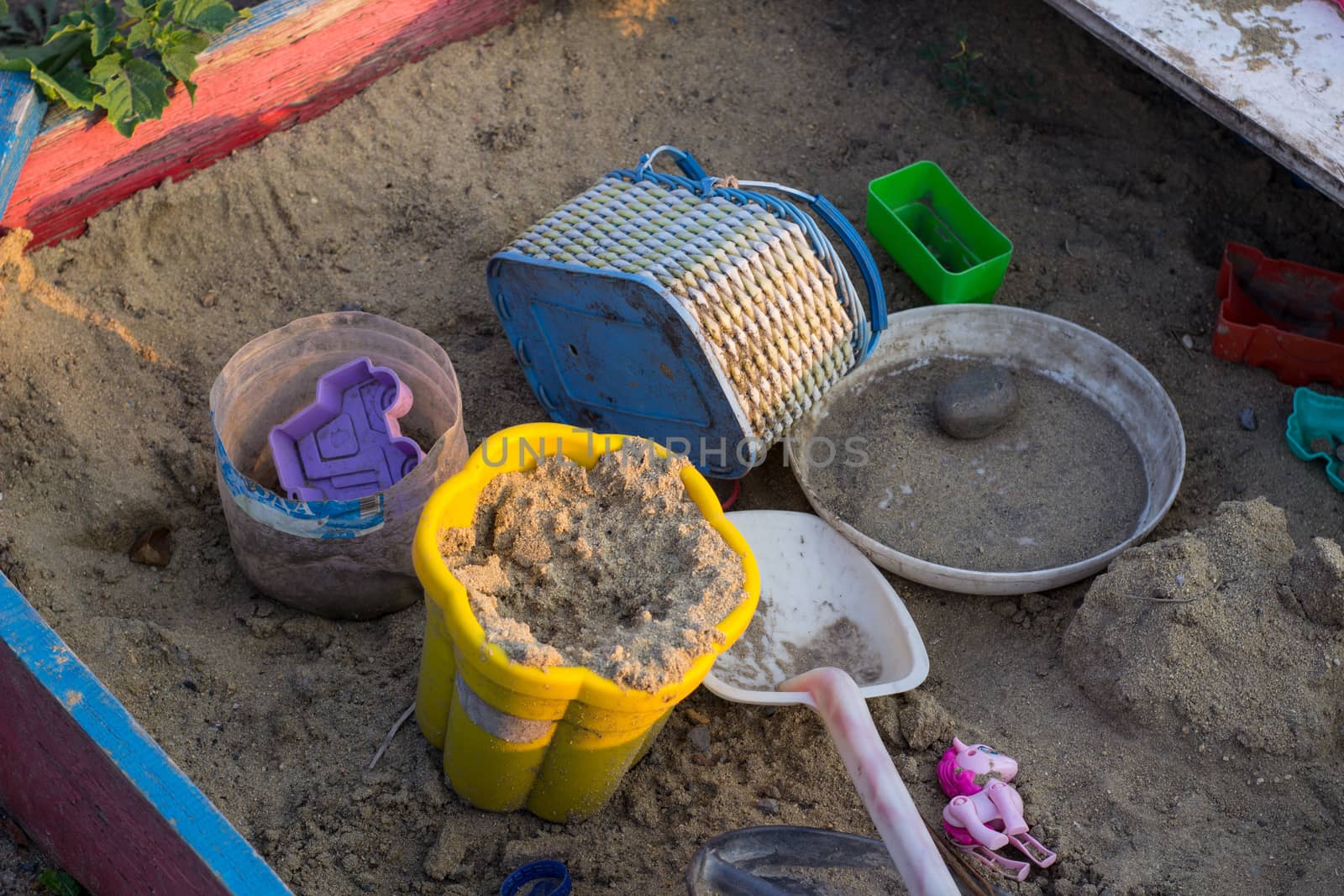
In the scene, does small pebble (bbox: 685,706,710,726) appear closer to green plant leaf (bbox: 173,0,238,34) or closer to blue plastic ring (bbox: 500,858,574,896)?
blue plastic ring (bbox: 500,858,574,896)

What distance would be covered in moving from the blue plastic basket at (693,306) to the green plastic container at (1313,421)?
1153 mm

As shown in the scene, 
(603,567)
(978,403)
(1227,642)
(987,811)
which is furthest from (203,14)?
(1227,642)

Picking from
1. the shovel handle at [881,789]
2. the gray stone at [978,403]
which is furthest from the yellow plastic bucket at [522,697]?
the gray stone at [978,403]

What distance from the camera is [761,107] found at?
397 centimetres

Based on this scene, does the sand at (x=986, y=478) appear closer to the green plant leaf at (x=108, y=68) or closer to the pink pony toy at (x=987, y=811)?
the pink pony toy at (x=987, y=811)

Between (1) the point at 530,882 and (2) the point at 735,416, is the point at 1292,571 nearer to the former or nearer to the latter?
(2) the point at 735,416

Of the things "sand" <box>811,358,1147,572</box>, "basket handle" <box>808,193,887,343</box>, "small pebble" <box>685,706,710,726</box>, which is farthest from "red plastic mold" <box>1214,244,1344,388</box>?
"small pebble" <box>685,706,710,726</box>

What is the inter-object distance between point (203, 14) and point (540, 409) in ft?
4.44

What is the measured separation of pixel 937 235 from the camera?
363 centimetres

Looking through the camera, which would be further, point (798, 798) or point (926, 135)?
point (926, 135)

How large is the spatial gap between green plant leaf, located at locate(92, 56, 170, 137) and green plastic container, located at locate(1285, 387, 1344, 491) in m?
3.06

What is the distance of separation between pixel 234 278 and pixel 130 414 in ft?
1.86

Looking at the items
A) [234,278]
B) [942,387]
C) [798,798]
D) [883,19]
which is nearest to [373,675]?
Answer: [798,798]

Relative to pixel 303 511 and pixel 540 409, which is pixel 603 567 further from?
pixel 540 409
